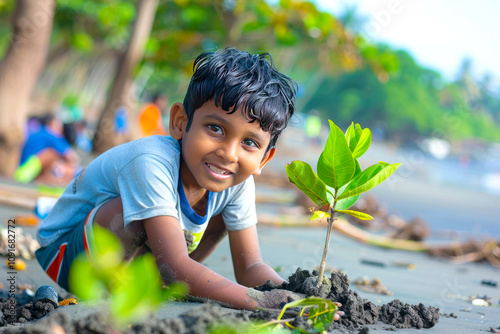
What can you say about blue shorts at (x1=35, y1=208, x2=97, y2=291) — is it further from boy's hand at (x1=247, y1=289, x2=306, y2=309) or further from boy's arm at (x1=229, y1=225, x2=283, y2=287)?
boy's hand at (x1=247, y1=289, x2=306, y2=309)

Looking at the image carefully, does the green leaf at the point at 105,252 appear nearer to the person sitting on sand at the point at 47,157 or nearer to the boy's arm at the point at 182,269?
the boy's arm at the point at 182,269

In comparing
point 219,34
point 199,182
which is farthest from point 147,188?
point 219,34

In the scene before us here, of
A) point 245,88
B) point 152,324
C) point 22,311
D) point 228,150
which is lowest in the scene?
point 22,311

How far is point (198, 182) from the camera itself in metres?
2.05

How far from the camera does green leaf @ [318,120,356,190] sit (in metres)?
1.69

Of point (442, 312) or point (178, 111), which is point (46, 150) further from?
point (442, 312)

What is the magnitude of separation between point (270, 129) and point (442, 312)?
1171 millimetres

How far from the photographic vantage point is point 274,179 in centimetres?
1052

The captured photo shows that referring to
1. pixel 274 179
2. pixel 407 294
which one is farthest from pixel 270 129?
pixel 274 179

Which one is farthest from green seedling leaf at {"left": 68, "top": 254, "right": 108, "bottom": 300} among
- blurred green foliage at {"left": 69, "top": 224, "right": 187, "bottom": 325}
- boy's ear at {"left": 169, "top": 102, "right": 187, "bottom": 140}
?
boy's ear at {"left": 169, "top": 102, "right": 187, "bottom": 140}

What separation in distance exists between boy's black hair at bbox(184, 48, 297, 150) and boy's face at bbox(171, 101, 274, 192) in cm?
Result: 3

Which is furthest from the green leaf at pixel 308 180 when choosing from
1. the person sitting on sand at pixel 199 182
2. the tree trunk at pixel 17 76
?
the tree trunk at pixel 17 76

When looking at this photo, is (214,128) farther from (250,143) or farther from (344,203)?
(344,203)

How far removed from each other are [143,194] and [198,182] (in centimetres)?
22
